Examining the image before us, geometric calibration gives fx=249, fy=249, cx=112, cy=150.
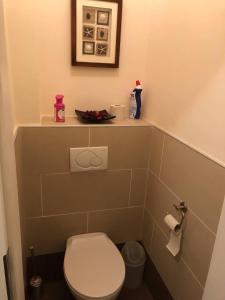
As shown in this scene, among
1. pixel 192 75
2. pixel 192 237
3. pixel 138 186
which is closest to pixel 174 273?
pixel 192 237

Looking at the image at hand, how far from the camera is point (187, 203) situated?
1.38 metres

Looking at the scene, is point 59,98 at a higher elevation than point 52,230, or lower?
higher

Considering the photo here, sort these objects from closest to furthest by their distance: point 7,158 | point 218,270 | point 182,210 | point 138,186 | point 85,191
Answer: point 7,158 → point 218,270 → point 182,210 → point 85,191 → point 138,186

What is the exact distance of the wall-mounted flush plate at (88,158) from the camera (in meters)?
1.65

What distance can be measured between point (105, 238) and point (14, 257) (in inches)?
51.9

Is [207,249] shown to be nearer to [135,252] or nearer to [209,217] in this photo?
[209,217]

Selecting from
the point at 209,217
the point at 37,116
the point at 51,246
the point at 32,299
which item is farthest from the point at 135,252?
the point at 37,116

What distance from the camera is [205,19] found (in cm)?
118

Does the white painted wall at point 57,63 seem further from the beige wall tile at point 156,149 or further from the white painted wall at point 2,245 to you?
the white painted wall at point 2,245

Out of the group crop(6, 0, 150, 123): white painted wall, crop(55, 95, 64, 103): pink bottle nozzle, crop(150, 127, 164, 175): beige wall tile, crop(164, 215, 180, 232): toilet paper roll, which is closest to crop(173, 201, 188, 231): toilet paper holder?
crop(164, 215, 180, 232): toilet paper roll

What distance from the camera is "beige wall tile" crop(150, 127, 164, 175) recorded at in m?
1.65

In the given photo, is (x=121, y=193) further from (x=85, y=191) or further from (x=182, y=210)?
(x=182, y=210)

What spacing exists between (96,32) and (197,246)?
4.76 feet

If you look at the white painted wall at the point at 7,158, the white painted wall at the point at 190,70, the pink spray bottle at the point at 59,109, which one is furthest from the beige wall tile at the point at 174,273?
the white painted wall at the point at 7,158
